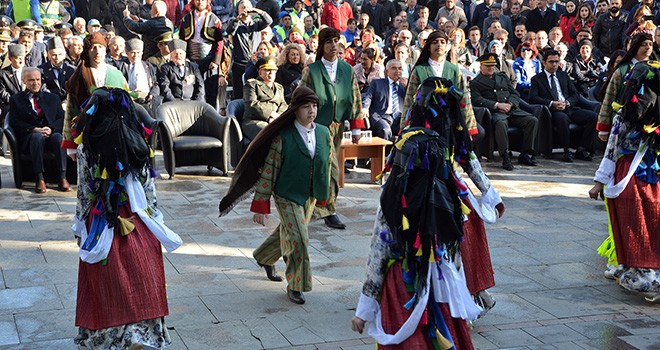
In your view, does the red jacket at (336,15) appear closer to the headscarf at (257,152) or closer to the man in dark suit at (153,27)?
the man in dark suit at (153,27)

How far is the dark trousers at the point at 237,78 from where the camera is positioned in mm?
16750

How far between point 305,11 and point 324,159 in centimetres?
1222

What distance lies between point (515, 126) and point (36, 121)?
6.67 m

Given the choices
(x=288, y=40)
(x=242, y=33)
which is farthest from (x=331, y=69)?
(x=288, y=40)

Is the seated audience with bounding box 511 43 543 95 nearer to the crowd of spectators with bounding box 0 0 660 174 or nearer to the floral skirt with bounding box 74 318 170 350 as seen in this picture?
the crowd of spectators with bounding box 0 0 660 174

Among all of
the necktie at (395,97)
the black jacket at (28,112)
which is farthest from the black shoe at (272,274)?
the necktie at (395,97)

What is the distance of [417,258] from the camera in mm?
5062

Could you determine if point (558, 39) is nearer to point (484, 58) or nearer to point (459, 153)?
point (484, 58)

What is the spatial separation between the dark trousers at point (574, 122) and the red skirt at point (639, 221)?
21.8ft

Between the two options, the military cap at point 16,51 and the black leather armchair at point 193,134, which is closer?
the black leather armchair at point 193,134

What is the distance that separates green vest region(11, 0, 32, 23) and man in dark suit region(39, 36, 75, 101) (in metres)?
5.26

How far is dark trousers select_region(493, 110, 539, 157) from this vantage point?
13.7m

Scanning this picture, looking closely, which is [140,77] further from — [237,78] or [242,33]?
[242,33]

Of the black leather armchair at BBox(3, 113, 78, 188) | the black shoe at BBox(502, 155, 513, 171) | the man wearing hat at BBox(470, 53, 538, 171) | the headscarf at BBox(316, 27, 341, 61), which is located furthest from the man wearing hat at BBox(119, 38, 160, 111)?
the black shoe at BBox(502, 155, 513, 171)
